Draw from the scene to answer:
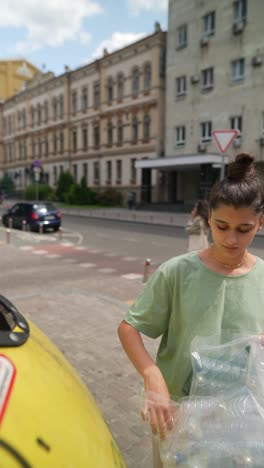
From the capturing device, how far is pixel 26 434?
1.13 metres

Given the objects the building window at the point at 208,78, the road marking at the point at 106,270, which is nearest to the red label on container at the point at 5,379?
the road marking at the point at 106,270

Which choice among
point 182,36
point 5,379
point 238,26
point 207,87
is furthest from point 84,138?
point 5,379

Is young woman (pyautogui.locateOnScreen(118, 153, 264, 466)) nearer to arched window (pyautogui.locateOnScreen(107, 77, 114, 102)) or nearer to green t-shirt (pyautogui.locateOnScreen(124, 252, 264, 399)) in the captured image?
green t-shirt (pyautogui.locateOnScreen(124, 252, 264, 399))

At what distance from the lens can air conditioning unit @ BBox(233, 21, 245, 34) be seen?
2689cm

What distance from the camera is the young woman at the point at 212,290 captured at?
1485mm

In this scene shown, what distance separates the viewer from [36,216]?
1753 cm

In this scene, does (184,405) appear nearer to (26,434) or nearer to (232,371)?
(232,371)

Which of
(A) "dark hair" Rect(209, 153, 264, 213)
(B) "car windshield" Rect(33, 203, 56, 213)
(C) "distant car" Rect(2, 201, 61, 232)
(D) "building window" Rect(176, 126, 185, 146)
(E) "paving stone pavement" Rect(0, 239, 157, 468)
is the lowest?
(E) "paving stone pavement" Rect(0, 239, 157, 468)

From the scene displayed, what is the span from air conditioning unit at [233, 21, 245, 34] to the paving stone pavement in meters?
24.5

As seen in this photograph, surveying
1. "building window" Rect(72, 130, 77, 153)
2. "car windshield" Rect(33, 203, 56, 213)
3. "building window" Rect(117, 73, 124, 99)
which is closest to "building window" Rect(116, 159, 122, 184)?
"building window" Rect(117, 73, 124, 99)

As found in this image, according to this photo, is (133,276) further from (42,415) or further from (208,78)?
(208,78)

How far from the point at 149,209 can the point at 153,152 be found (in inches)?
226

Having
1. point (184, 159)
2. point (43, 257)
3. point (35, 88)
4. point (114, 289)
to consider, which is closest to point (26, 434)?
point (114, 289)

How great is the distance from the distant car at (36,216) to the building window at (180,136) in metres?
17.4
